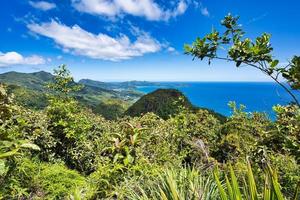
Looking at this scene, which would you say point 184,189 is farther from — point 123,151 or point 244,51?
point 123,151

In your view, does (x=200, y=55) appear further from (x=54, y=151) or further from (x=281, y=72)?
(x=54, y=151)

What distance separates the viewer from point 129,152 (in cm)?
628

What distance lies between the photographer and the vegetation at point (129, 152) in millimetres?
3852

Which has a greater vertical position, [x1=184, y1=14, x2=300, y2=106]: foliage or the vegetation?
[x1=184, y1=14, x2=300, y2=106]: foliage

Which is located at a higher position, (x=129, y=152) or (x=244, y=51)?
(x=244, y=51)

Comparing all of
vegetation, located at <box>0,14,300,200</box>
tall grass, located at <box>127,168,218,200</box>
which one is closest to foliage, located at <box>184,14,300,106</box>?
vegetation, located at <box>0,14,300,200</box>

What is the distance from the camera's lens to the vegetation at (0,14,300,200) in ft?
12.6

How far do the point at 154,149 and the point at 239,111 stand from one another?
12.7ft

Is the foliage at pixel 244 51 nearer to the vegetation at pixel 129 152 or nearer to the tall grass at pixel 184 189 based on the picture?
the vegetation at pixel 129 152

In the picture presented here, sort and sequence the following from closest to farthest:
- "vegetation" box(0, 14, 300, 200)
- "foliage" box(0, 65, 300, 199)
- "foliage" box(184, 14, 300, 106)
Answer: "foliage" box(184, 14, 300, 106) < "vegetation" box(0, 14, 300, 200) < "foliage" box(0, 65, 300, 199)

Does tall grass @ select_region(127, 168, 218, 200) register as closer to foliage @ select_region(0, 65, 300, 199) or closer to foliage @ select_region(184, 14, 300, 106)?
foliage @ select_region(0, 65, 300, 199)

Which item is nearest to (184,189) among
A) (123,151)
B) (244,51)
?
(244,51)

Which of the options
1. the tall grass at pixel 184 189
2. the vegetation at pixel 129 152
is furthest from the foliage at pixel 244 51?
the tall grass at pixel 184 189

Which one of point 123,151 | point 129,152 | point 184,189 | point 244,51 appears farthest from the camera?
point 123,151
